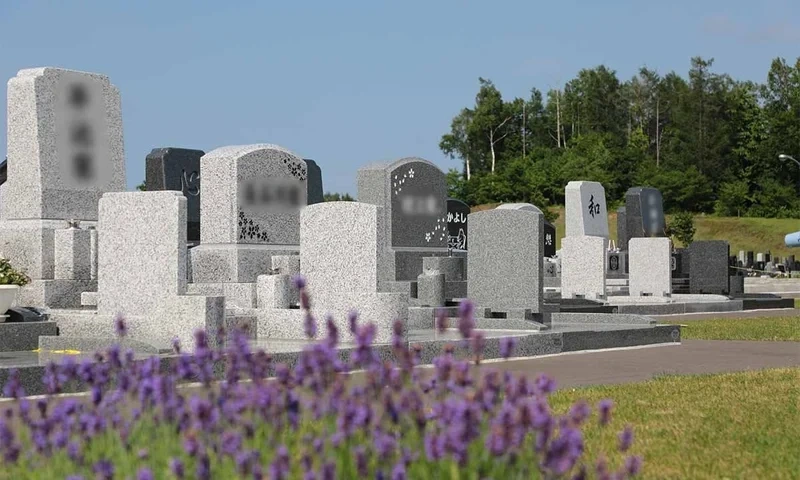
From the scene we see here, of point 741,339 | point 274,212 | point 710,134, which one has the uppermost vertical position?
point 710,134

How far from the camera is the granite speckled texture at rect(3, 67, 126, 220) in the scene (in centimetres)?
1666

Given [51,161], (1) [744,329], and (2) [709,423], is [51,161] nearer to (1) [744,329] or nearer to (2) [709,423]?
(1) [744,329]

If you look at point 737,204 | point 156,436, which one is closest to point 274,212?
point 156,436

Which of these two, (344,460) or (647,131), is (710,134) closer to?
(647,131)

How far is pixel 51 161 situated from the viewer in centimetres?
1678

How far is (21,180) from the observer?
16.8 metres

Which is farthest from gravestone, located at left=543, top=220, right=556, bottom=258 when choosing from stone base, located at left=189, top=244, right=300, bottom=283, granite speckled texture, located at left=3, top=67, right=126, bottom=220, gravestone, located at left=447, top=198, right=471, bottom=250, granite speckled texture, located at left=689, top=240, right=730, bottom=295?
granite speckled texture, located at left=3, top=67, right=126, bottom=220

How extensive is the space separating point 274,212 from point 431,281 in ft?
9.90

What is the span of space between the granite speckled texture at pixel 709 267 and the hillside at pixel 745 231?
41264 millimetres

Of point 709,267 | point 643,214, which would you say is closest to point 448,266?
point 709,267

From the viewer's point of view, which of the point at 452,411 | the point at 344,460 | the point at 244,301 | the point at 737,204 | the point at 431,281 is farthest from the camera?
the point at 737,204

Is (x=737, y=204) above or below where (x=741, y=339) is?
above

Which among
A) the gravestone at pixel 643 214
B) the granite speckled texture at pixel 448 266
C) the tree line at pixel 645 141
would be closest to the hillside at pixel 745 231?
the tree line at pixel 645 141

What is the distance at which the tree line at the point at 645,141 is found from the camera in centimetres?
8206
